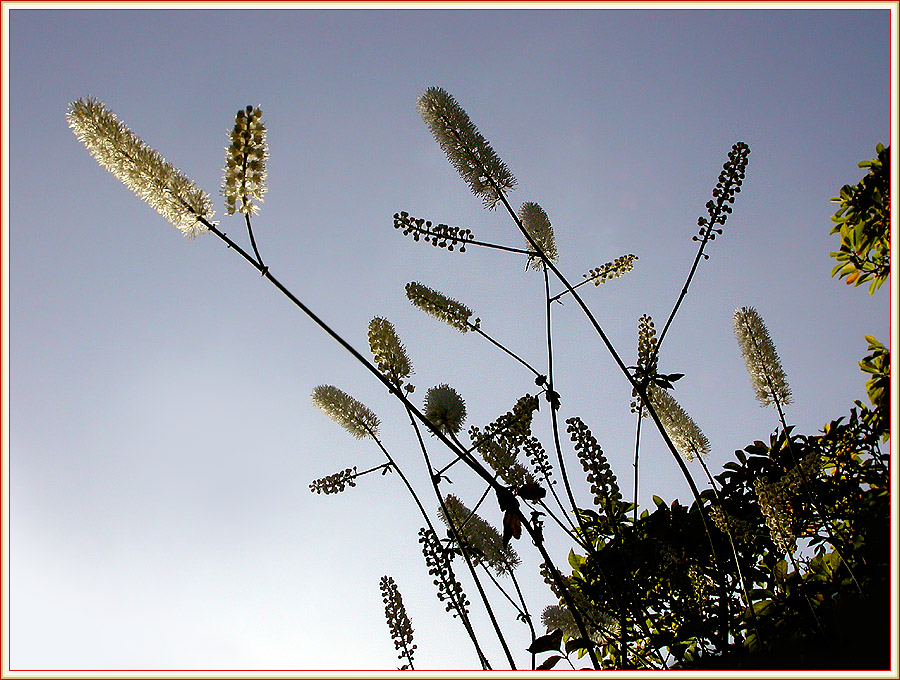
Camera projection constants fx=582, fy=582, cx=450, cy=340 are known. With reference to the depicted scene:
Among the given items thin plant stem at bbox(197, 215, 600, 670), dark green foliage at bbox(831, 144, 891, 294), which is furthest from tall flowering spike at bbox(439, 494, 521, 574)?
dark green foliage at bbox(831, 144, 891, 294)

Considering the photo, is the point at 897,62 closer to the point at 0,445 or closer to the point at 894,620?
the point at 894,620

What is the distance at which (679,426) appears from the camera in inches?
63.6

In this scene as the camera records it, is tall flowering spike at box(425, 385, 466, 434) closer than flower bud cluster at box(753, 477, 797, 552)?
No

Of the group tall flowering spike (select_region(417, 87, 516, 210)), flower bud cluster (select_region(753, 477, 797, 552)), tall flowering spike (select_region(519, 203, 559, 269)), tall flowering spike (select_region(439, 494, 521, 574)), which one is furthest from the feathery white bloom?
tall flowering spike (select_region(417, 87, 516, 210))

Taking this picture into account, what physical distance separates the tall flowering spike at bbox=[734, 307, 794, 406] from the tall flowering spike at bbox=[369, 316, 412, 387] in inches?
38.9

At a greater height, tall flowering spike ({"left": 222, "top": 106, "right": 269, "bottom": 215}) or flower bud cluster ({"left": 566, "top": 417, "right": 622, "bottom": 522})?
tall flowering spike ({"left": 222, "top": 106, "right": 269, "bottom": 215})

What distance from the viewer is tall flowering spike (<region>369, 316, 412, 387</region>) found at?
1.41 m

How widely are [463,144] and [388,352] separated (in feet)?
2.45

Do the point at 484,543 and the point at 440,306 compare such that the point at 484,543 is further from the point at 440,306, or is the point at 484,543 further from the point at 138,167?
the point at 138,167

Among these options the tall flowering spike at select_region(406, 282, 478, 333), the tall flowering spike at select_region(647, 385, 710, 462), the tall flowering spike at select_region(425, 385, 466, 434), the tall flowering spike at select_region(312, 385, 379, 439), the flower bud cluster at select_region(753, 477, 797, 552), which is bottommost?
the flower bud cluster at select_region(753, 477, 797, 552)

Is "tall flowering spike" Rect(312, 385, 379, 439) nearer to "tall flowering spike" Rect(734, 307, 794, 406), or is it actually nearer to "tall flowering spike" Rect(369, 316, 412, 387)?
"tall flowering spike" Rect(369, 316, 412, 387)

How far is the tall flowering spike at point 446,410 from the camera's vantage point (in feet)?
4.65

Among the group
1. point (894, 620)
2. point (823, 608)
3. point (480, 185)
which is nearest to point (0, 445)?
point (480, 185)

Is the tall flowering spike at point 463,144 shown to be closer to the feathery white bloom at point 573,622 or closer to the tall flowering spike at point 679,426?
the tall flowering spike at point 679,426
